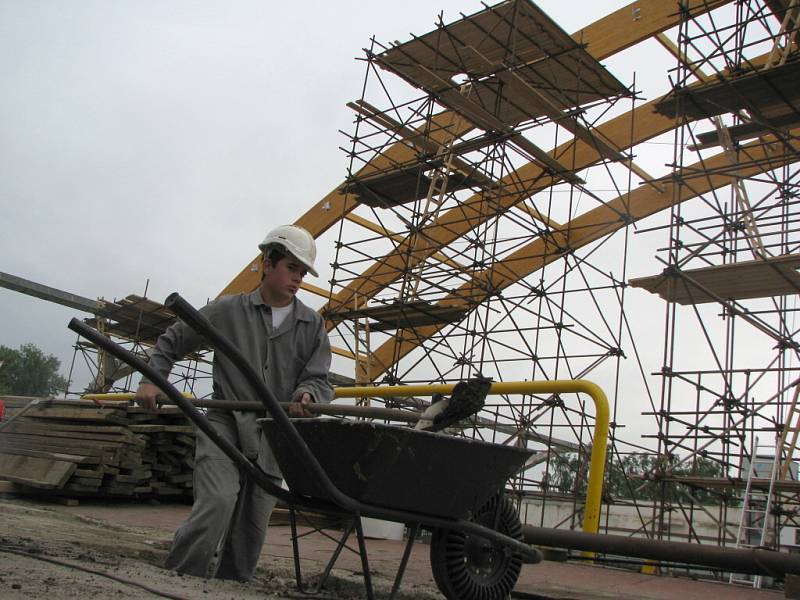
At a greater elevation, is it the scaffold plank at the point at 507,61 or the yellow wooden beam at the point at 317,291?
the scaffold plank at the point at 507,61

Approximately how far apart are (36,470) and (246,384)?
4.74 meters

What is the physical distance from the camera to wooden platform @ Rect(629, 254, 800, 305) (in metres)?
11.0

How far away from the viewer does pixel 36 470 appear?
7.73 meters

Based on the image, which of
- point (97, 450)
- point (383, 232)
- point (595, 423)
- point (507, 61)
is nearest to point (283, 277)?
point (595, 423)

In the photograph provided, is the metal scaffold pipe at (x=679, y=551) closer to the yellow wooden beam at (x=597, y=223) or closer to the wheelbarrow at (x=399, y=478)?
the wheelbarrow at (x=399, y=478)

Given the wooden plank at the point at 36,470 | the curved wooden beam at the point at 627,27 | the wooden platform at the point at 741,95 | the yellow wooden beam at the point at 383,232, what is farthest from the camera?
the yellow wooden beam at the point at 383,232

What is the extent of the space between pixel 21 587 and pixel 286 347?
1.69m

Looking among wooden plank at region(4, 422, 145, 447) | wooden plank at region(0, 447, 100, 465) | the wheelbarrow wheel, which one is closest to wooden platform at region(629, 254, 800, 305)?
wooden plank at region(4, 422, 145, 447)

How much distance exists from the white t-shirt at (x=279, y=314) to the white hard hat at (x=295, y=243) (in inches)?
9.0

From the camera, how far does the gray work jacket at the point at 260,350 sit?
155 inches

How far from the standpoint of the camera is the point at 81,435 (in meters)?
8.09

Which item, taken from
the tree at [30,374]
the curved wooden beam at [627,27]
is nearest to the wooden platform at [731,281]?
the curved wooden beam at [627,27]

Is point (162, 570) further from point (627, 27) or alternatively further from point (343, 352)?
point (343, 352)

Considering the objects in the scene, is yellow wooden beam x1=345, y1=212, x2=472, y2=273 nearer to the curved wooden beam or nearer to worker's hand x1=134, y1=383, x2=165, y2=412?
the curved wooden beam
